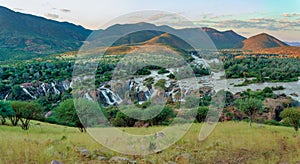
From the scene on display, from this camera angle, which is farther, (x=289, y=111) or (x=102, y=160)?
(x=289, y=111)

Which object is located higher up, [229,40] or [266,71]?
[229,40]

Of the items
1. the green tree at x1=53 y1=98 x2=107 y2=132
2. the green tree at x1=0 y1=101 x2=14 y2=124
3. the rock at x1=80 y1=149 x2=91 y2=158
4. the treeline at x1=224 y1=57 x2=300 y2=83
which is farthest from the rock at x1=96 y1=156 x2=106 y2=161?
the treeline at x1=224 y1=57 x2=300 y2=83

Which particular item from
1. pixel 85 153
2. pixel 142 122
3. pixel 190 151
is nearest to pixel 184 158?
pixel 190 151

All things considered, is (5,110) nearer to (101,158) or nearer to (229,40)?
(101,158)

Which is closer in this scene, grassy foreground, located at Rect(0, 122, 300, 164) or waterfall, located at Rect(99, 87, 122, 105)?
grassy foreground, located at Rect(0, 122, 300, 164)

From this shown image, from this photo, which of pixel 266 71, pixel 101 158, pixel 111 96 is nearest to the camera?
pixel 101 158

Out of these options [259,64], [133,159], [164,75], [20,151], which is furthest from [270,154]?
[259,64]

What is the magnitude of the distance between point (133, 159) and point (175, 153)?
1.51 m

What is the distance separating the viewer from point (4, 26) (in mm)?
193375

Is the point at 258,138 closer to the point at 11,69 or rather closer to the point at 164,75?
the point at 164,75

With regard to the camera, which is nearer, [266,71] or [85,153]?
[85,153]

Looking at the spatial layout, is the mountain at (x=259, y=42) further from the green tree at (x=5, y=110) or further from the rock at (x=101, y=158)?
the rock at (x=101, y=158)

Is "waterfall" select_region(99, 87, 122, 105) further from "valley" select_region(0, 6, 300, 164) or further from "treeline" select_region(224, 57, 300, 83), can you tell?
"treeline" select_region(224, 57, 300, 83)

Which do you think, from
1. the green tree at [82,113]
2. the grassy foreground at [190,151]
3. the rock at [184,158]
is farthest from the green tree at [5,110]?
the rock at [184,158]
